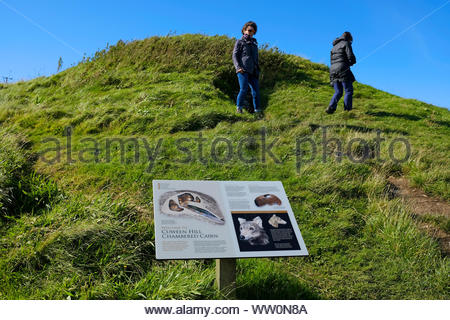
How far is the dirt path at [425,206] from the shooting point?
5.51 metres

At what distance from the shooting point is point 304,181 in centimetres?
693

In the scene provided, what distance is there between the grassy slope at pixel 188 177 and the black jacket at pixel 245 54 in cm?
126

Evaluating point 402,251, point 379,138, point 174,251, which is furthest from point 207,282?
point 379,138

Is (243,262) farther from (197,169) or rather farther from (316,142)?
(316,142)

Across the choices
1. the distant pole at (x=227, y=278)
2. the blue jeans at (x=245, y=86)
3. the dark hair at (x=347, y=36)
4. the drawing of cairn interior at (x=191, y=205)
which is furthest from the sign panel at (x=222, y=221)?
the dark hair at (x=347, y=36)

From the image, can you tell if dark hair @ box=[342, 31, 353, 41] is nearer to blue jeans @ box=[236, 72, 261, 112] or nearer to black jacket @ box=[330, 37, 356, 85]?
black jacket @ box=[330, 37, 356, 85]

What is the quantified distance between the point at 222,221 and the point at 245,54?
7.43 metres

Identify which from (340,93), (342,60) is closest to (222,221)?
(340,93)

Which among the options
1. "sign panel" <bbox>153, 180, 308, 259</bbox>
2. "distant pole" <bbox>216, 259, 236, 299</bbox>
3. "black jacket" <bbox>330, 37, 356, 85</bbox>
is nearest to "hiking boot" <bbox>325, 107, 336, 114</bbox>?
"black jacket" <bbox>330, 37, 356, 85</bbox>

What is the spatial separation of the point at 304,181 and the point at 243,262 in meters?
2.74

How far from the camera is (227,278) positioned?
3.69 metres

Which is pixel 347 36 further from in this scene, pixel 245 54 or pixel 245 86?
pixel 245 86

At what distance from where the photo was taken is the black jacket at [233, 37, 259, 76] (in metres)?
10.3

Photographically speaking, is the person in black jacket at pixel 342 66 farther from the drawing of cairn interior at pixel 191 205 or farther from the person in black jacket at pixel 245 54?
the drawing of cairn interior at pixel 191 205
